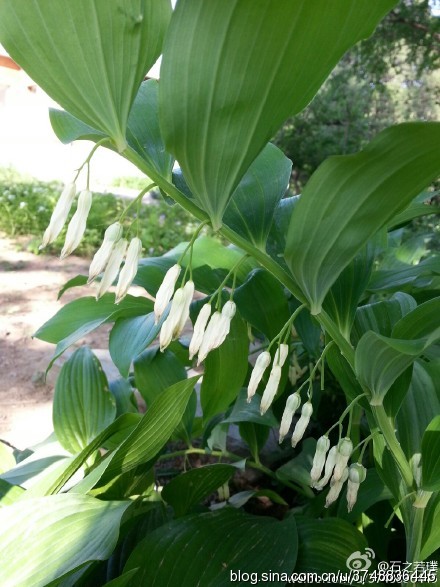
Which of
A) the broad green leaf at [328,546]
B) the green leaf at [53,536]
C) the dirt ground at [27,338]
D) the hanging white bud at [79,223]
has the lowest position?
the dirt ground at [27,338]

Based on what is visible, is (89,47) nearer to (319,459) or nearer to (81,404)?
(319,459)

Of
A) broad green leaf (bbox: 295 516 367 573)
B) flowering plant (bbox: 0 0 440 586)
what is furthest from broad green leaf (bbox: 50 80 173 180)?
broad green leaf (bbox: 295 516 367 573)

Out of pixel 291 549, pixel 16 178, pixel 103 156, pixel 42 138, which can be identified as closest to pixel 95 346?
pixel 291 549

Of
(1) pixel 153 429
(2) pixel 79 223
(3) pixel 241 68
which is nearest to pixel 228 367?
(1) pixel 153 429

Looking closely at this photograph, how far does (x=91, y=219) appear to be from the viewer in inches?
223

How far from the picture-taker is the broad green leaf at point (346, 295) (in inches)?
37.7

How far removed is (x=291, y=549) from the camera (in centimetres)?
Result: 107

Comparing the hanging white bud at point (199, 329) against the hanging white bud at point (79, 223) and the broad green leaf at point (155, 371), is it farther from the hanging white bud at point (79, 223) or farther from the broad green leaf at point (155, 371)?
the broad green leaf at point (155, 371)

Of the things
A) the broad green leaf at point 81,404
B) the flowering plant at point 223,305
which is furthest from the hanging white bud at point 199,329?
the broad green leaf at point 81,404

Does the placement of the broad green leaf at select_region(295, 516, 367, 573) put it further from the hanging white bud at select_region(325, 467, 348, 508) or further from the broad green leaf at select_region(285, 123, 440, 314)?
the broad green leaf at select_region(285, 123, 440, 314)

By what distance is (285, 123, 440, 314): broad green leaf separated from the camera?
56cm

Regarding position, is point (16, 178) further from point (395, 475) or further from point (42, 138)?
point (395, 475)

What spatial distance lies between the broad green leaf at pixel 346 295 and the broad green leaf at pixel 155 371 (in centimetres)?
53

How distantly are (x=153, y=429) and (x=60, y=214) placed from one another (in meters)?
0.46
